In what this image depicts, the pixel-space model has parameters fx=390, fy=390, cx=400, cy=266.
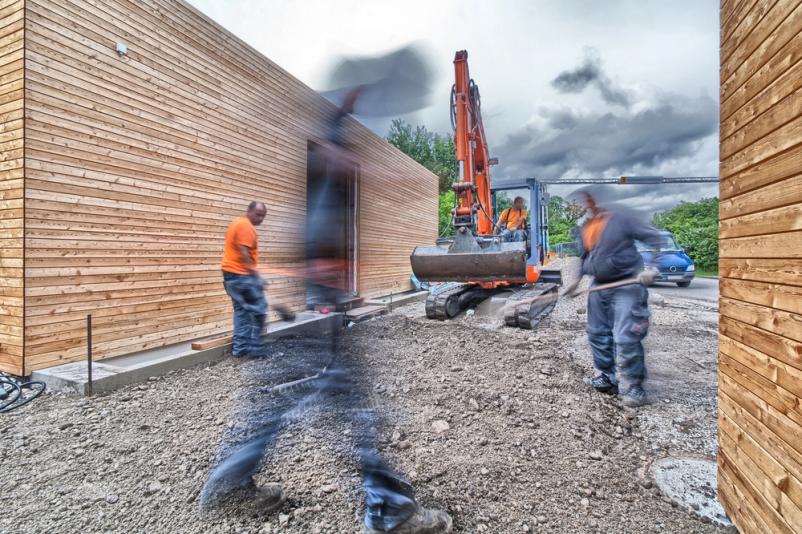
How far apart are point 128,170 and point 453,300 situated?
5.59m

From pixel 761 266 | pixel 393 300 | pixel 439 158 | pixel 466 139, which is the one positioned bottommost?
pixel 393 300

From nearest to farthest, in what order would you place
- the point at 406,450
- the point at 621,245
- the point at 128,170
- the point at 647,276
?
1. the point at 406,450
2. the point at 647,276
3. the point at 621,245
4. the point at 128,170

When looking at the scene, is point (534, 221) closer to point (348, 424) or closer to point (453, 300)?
point (453, 300)

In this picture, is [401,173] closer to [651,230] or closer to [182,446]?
[651,230]

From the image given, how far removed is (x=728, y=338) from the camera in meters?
1.90

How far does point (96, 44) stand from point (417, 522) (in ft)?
18.1

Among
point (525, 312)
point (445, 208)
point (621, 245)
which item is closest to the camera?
point (621, 245)

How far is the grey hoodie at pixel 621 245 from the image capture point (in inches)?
137

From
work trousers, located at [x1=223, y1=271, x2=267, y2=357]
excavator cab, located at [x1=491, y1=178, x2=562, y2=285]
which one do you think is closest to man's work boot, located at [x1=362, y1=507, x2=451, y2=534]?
work trousers, located at [x1=223, y1=271, x2=267, y2=357]

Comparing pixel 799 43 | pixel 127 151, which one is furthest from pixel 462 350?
pixel 127 151

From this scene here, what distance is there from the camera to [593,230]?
3.77 metres

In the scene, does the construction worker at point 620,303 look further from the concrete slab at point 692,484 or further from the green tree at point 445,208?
the green tree at point 445,208

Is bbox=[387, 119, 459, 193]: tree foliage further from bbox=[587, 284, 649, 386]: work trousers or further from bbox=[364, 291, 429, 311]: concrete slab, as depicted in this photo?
bbox=[587, 284, 649, 386]: work trousers

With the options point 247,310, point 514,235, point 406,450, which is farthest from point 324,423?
point 514,235
